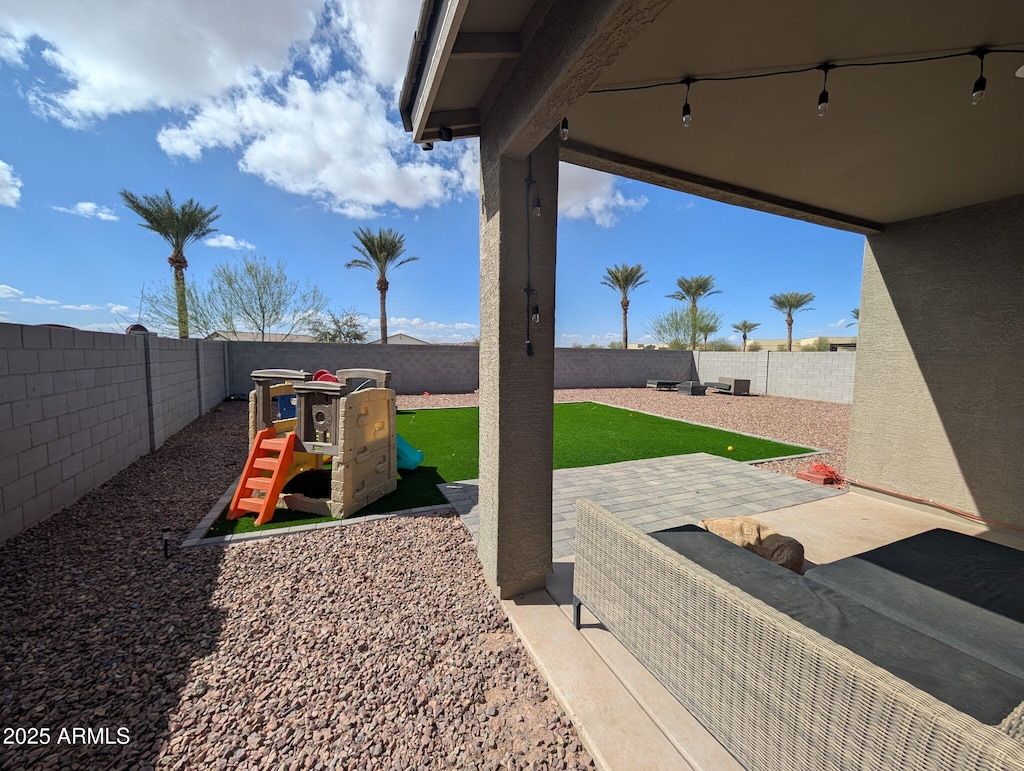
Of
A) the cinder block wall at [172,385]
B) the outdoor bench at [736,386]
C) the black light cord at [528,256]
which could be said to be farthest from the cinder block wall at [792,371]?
the cinder block wall at [172,385]

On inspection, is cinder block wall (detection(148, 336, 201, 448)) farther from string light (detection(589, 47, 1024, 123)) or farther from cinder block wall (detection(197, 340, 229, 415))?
string light (detection(589, 47, 1024, 123))

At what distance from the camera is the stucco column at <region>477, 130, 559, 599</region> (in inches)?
85.7

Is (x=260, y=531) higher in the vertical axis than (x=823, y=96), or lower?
lower

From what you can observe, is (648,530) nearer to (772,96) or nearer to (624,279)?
(772,96)

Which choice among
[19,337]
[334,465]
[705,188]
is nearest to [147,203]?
[19,337]

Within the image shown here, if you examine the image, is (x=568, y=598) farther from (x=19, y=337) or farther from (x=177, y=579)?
(x=19, y=337)

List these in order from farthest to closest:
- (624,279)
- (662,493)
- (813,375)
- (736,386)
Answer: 1. (624,279)
2. (736,386)
3. (813,375)
4. (662,493)

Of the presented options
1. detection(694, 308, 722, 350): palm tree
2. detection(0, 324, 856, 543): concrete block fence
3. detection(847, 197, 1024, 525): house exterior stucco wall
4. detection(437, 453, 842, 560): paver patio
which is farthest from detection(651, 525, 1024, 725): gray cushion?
detection(694, 308, 722, 350): palm tree

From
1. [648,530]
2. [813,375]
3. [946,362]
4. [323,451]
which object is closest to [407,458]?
[323,451]

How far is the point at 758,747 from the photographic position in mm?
1218

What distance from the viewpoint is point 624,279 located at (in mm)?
22375

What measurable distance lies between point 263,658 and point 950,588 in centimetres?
336

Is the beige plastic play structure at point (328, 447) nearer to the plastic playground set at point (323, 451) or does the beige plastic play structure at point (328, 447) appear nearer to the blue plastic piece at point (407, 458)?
the plastic playground set at point (323, 451)

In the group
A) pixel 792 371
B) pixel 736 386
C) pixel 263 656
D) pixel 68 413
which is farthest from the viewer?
pixel 736 386
